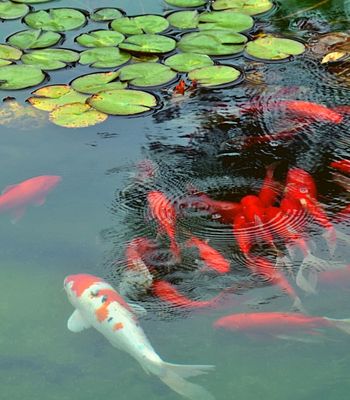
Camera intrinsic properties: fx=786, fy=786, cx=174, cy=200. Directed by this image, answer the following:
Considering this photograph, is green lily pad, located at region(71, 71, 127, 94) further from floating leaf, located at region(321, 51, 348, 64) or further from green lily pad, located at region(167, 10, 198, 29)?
floating leaf, located at region(321, 51, 348, 64)

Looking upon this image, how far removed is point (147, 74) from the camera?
4.38 meters

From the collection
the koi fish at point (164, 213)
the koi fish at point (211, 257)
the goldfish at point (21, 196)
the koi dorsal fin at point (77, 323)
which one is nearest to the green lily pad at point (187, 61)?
the koi fish at point (164, 213)

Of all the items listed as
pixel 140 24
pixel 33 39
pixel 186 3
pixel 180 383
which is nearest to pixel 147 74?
pixel 140 24

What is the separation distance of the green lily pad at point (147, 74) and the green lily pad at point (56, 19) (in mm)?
664

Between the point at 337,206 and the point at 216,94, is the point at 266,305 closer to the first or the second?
the point at 337,206

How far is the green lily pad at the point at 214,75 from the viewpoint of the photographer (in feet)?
14.2

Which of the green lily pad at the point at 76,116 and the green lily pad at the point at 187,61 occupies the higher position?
the green lily pad at the point at 187,61

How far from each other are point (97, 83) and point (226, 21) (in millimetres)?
1050

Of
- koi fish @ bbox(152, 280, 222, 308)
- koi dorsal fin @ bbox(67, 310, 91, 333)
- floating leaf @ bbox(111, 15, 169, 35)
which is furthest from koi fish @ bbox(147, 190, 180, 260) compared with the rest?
floating leaf @ bbox(111, 15, 169, 35)

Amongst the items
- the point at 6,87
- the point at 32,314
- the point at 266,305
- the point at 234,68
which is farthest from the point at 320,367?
the point at 6,87

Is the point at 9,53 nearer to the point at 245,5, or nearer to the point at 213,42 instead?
the point at 213,42

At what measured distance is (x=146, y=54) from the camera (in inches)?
181

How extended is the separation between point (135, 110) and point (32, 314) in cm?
140

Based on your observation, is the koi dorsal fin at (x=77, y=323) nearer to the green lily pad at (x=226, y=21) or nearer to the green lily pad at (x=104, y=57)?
the green lily pad at (x=104, y=57)
